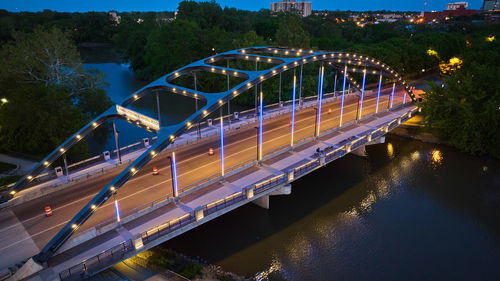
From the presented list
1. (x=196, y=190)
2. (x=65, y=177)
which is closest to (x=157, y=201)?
(x=196, y=190)

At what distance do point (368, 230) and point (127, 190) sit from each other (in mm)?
19632

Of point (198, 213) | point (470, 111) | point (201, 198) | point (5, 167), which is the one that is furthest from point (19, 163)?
point (470, 111)

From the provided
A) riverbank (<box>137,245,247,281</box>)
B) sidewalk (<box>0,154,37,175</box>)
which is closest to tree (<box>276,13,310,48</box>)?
sidewalk (<box>0,154,37,175</box>)

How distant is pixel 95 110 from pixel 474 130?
4914cm

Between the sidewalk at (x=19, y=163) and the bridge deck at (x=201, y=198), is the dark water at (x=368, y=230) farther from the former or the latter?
the sidewalk at (x=19, y=163)

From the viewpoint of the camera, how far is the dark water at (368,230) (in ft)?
81.1

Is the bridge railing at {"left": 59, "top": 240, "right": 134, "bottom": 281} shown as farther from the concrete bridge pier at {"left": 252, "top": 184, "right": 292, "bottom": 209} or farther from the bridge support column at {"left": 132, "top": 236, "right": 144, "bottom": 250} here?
the concrete bridge pier at {"left": 252, "top": 184, "right": 292, "bottom": 209}

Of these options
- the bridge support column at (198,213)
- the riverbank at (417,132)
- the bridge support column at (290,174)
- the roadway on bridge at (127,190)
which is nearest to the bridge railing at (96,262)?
the roadway on bridge at (127,190)

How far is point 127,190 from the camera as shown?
26.5 meters

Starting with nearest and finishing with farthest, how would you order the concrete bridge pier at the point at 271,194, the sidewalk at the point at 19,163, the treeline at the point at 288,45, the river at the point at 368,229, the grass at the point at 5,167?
the river at the point at 368,229 → the concrete bridge pier at the point at 271,194 → the sidewalk at the point at 19,163 → the grass at the point at 5,167 → the treeline at the point at 288,45

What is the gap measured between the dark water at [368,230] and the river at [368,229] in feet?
0.25

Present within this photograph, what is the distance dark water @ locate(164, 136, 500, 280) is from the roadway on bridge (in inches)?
172

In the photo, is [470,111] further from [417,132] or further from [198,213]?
[198,213]

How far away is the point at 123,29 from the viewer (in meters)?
109
